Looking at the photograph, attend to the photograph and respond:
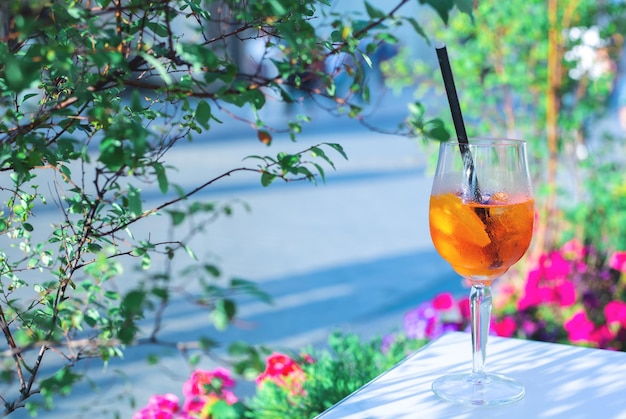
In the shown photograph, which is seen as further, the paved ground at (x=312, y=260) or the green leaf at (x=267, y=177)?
the paved ground at (x=312, y=260)

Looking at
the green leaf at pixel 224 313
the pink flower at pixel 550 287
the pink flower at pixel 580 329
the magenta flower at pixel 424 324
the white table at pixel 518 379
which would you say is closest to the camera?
the green leaf at pixel 224 313

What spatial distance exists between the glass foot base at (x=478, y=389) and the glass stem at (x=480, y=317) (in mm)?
38

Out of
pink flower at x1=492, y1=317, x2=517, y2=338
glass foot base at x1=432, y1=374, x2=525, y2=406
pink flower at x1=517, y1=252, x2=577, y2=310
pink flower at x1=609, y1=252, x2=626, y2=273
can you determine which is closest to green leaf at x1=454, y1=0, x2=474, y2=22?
glass foot base at x1=432, y1=374, x2=525, y2=406

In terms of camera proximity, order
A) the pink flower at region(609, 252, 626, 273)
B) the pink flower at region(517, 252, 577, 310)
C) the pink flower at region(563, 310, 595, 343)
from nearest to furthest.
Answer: the pink flower at region(563, 310, 595, 343), the pink flower at region(517, 252, 577, 310), the pink flower at region(609, 252, 626, 273)

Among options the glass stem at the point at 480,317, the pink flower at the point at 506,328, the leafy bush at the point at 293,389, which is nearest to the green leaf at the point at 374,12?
the glass stem at the point at 480,317

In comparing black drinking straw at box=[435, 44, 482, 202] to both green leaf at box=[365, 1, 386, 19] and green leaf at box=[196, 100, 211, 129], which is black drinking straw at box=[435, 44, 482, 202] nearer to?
green leaf at box=[365, 1, 386, 19]

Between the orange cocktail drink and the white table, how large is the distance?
217 mm

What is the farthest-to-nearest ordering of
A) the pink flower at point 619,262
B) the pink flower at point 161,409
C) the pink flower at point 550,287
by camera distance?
the pink flower at point 619,262, the pink flower at point 550,287, the pink flower at point 161,409

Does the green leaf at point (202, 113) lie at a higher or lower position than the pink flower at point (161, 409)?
higher

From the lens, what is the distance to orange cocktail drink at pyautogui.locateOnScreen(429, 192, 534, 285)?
51.1 inches

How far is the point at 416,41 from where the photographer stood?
21.7m

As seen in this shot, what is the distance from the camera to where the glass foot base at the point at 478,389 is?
1299 mm

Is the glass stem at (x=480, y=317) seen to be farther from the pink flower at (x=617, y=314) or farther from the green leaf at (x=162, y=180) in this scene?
the pink flower at (x=617, y=314)

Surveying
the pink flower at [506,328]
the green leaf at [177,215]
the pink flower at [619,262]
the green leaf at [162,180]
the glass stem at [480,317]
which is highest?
the pink flower at [619,262]
